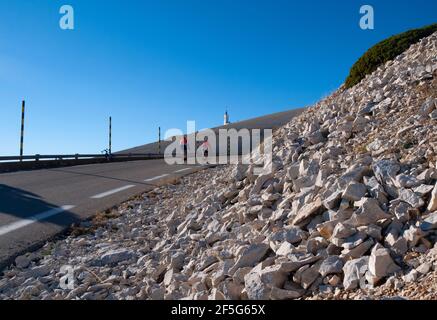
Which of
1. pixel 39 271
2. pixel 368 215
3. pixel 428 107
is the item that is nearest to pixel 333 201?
pixel 368 215

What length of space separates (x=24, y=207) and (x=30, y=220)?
1.49m

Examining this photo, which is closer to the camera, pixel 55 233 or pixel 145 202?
pixel 55 233

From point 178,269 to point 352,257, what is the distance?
2.21 metres

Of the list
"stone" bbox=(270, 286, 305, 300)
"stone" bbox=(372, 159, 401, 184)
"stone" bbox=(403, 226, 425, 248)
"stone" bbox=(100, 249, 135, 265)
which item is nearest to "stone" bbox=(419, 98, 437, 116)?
"stone" bbox=(372, 159, 401, 184)

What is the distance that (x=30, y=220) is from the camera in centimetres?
798

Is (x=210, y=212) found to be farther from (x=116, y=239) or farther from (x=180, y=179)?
(x=180, y=179)

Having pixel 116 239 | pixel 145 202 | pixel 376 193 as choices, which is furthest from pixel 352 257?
pixel 145 202

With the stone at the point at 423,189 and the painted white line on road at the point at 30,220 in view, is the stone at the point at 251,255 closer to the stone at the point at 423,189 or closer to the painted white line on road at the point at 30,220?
the stone at the point at 423,189

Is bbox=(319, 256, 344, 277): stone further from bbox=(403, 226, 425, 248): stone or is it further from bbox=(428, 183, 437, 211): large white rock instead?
bbox=(428, 183, 437, 211): large white rock

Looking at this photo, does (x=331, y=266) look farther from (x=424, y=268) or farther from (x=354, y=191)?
(x=354, y=191)

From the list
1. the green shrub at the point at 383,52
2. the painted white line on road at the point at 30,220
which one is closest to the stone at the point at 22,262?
the painted white line on road at the point at 30,220

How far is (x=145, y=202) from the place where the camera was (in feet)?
34.0

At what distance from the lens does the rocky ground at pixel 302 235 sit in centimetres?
357

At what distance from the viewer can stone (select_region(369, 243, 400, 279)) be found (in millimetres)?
3316
